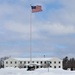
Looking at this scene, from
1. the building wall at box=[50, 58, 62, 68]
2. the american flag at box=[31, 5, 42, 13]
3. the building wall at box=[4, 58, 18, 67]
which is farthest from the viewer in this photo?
the building wall at box=[4, 58, 18, 67]

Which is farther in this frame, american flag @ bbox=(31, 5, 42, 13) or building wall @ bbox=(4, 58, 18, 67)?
building wall @ bbox=(4, 58, 18, 67)

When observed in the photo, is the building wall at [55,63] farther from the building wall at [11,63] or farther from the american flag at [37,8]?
the american flag at [37,8]

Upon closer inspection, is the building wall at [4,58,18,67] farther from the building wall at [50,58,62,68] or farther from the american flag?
the american flag

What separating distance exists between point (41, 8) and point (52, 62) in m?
109

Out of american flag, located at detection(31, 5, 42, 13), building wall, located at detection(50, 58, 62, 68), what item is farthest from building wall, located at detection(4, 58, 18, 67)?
american flag, located at detection(31, 5, 42, 13)

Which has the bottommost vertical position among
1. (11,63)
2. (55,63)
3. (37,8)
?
(55,63)

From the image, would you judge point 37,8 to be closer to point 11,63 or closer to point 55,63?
point 55,63

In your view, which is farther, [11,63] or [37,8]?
[11,63]

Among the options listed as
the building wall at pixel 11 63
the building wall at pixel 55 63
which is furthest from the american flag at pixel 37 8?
the building wall at pixel 11 63

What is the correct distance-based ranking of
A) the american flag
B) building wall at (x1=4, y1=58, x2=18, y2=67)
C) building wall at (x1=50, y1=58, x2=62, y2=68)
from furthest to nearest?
building wall at (x1=4, y1=58, x2=18, y2=67), building wall at (x1=50, y1=58, x2=62, y2=68), the american flag

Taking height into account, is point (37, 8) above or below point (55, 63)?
above

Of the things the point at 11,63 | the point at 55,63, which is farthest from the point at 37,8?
the point at 11,63

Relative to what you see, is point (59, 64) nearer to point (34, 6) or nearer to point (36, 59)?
point (36, 59)

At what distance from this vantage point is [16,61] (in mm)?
163750
